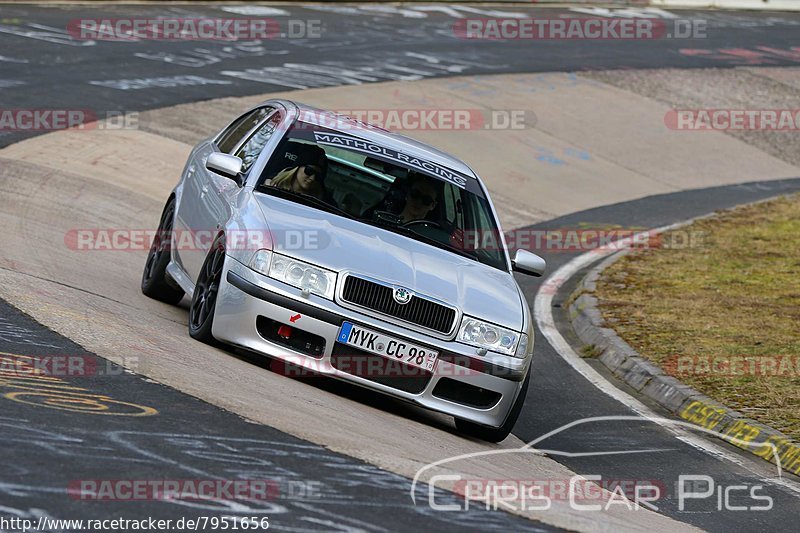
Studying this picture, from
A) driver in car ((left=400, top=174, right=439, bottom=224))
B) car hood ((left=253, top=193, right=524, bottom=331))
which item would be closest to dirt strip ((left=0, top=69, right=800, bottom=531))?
car hood ((left=253, top=193, right=524, bottom=331))

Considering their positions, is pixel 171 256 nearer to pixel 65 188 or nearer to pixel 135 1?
pixel 65 188

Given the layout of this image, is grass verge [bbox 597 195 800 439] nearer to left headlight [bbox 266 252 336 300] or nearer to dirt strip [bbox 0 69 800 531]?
dirt strip [bbox 0 69 800 531]

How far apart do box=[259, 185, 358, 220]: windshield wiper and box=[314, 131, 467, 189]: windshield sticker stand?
0.57 m

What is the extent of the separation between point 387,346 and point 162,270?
2.76 meters

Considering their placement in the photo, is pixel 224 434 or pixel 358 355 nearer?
pixel 224 434

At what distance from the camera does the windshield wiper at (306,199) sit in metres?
8.49

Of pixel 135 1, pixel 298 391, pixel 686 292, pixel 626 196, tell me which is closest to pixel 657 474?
pixel 298 391
